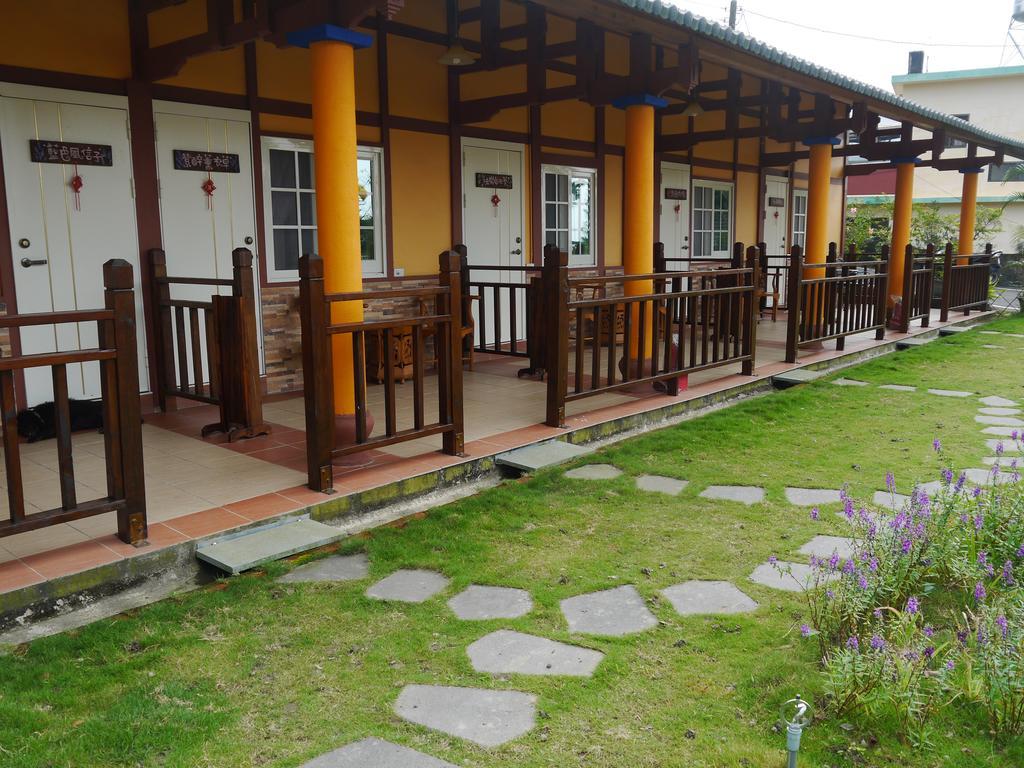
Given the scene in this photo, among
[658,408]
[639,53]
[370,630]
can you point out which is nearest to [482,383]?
[658,408]

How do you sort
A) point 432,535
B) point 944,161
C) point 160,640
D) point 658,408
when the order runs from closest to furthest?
point 160,640
point 432,535
point 658,408
point 944,161

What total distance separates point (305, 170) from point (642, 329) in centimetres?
309

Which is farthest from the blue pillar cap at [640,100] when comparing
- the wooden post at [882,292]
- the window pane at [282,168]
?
the wooden post at [882,292]

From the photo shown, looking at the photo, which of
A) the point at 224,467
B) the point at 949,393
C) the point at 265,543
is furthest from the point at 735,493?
the point at 949,393

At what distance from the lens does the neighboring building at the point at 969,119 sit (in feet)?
86.4

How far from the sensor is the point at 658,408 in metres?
6.32

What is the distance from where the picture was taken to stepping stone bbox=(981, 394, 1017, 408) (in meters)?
6.75

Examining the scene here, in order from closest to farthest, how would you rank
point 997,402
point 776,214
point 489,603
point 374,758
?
point 374,758 → point 489,603 → point 997,402 → point 776,214

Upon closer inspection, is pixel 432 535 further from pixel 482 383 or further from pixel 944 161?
pixel 944 161

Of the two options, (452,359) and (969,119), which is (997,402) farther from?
(969,119)

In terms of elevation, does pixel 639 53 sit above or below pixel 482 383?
above

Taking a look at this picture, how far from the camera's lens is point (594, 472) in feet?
16.6

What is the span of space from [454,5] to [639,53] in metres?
1.86

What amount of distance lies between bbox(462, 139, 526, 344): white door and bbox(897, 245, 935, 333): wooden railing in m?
4.79
